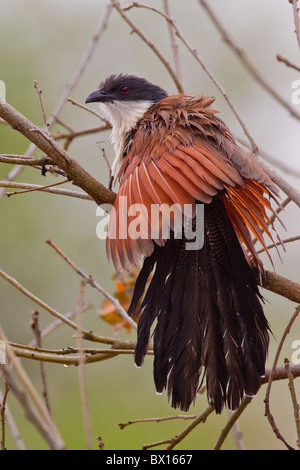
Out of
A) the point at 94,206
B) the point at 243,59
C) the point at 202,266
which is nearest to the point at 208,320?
the point at 202,266

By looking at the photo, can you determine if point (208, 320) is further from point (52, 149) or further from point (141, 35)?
point (141, 35)

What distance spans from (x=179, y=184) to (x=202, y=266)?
32 cm

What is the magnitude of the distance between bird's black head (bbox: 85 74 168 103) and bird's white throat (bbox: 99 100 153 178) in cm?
4

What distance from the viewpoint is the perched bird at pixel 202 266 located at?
1758 millimetres

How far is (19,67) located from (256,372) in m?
4.77

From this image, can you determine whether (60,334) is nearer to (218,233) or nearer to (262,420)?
(262,420)

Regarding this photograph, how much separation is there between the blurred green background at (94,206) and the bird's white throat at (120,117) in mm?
1245

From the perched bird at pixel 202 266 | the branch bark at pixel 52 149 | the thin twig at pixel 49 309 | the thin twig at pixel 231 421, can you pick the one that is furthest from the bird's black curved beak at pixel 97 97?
the thin twig at pixel 231 421

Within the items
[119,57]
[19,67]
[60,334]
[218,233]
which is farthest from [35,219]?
[218,233]

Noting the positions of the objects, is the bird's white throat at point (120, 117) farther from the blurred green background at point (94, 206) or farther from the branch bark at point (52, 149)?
the blurred green background at point (94, 206)

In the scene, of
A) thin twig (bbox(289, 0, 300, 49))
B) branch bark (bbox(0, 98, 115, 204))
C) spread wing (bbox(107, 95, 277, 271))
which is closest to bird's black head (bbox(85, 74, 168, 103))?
spread wing (bbox(107, 95, 277, 271))

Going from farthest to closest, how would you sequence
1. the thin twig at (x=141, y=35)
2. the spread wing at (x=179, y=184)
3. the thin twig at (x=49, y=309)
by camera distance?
the thin twig at (x=141, y=35)
the thin twig at (x=49, y=309)
the spread wing at (x=179, y=184)

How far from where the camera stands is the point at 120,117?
256 cm

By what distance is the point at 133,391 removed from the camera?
4941 millimetres
